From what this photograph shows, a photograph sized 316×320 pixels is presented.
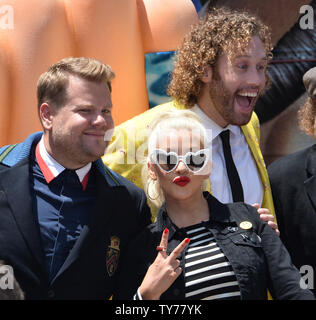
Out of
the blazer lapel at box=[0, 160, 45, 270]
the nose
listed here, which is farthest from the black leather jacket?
the blazer lapel at box=[0, 160, 45, 270]

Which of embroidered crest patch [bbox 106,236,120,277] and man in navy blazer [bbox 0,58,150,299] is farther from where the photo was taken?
embroidered crest patch [bbox 106,236,120,277]

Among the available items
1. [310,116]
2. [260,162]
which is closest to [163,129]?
[260,162]

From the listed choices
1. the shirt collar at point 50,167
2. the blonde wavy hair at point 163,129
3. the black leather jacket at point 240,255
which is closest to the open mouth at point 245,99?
the blonde wavy hair at point 163,129

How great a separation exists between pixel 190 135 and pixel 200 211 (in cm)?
32

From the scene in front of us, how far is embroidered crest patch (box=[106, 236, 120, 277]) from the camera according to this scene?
2104mm

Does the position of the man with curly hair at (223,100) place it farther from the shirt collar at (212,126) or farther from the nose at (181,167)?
the nose at (181,167)

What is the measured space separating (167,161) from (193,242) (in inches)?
13.6

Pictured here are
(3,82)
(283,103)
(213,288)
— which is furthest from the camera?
(283,103)

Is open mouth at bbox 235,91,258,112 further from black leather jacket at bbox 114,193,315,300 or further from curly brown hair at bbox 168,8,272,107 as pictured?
black leather jacket at bbox 114,193,315,300

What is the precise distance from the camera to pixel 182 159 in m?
2.06

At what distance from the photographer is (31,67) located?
10.0ft

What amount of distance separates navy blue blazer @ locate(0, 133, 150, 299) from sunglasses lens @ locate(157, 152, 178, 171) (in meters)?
0.28

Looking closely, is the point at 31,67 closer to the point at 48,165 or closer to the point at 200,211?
the point at 48,165
